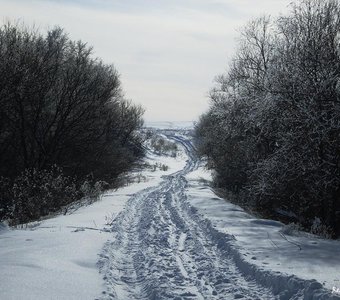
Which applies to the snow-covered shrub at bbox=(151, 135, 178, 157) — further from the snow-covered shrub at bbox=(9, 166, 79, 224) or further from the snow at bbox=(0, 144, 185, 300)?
the snow at bbox=(0, 144, 185, 300)

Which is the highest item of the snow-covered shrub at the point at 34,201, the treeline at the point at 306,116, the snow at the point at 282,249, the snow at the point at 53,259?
the treeline at the point at 306,116

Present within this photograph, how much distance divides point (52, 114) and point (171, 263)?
19.5 metres

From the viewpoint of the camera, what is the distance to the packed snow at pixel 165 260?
6.02 meters

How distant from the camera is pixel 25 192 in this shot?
15500mm

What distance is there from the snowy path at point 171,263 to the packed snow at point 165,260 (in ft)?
0.05

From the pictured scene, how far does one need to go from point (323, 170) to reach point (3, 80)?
1448cm

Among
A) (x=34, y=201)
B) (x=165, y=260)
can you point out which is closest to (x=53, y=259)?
(x=165, y=260)

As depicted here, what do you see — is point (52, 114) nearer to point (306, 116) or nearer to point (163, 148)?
point (306, 116)

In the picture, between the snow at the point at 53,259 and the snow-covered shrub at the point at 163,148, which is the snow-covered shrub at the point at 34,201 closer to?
the snow at the point at 53,259

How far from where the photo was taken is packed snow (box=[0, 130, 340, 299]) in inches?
237

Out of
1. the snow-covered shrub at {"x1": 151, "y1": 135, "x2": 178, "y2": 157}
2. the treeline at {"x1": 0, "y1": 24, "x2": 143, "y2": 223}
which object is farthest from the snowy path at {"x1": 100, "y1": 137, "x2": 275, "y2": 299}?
the snow-covered shrub at {"x1": 151, "y1": 135, "x2": 178, "y2": 157}

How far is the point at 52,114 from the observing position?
25.4 meters

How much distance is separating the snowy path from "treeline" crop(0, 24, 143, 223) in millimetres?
6754

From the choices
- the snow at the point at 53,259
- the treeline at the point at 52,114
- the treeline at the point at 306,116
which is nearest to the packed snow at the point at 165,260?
the snow at the point at 53,259
